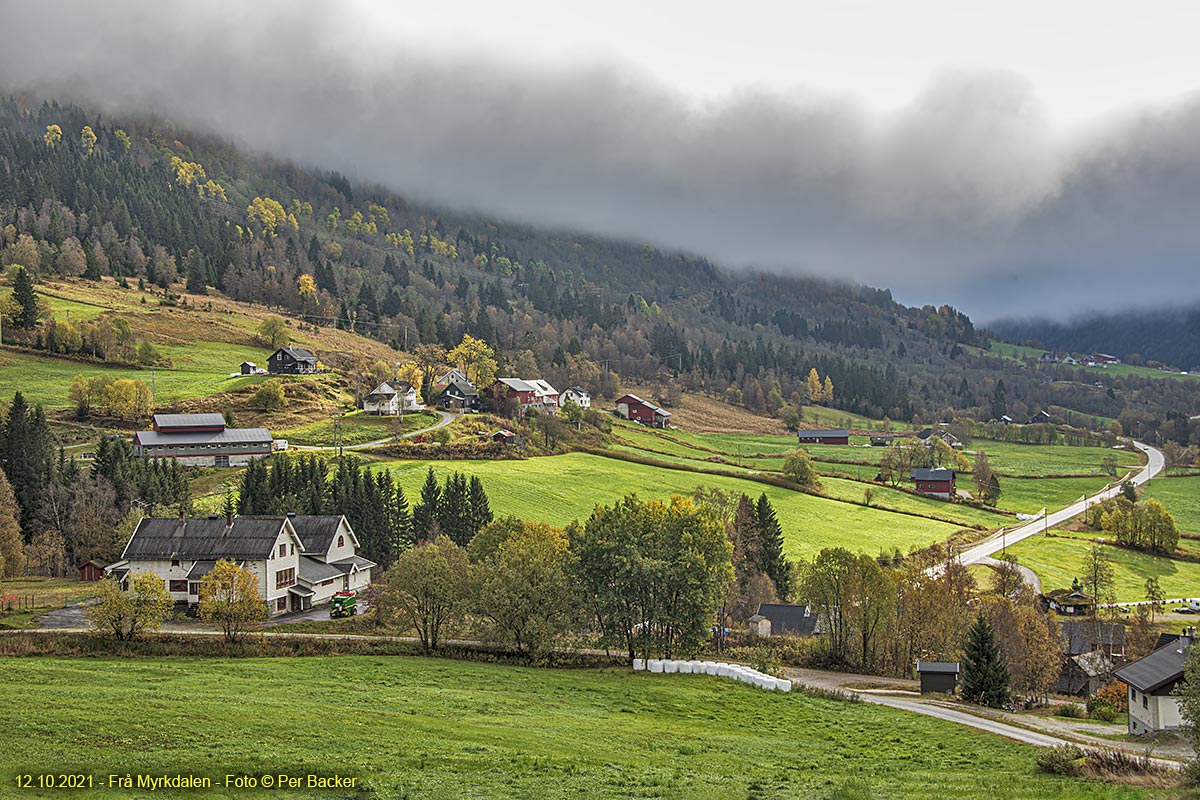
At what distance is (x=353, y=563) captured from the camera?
247 ft

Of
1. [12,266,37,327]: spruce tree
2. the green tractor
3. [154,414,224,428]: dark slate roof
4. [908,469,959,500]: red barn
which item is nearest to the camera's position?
the green tractor

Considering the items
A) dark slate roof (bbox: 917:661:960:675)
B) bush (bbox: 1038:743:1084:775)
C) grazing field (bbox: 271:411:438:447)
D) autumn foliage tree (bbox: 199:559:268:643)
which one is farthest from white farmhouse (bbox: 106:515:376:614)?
bush (bbox: 1038:743:1084:775)

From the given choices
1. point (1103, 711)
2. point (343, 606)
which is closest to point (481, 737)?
point (1103, 711)

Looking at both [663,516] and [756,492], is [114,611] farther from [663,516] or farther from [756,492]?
[756,492]

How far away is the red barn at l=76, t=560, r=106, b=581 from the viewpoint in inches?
2884

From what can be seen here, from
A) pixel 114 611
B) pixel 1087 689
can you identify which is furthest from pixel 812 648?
pixel 114 611

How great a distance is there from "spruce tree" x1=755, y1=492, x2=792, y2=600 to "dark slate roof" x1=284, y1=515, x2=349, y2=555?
4049 cm

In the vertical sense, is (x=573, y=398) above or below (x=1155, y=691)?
above

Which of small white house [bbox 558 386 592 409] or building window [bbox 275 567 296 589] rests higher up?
small white house [bbox 558 386 592 409]

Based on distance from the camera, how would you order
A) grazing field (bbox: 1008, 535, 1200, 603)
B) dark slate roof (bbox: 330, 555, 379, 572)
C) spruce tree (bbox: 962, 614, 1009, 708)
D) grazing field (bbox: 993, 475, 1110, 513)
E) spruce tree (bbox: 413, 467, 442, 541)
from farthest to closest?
grazing field (bbox: 993, 475, 1110, 513) < grazing field (bbox: 1008, 535, 1200, 603) < spruce tree (bbox: 413, 467, 442, 541) < dark slate roof (bbox: 330, 555, 379, 572) < spruce tree (bbox: 962, 614, 1009, 708)

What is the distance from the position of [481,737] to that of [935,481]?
13211cm

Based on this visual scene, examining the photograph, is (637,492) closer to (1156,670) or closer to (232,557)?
(232,557)

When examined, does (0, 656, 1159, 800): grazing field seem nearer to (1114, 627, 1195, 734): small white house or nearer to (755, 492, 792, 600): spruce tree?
(1114, 627, 1195, 734): small white house

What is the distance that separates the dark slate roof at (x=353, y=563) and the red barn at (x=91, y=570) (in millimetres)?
18642
